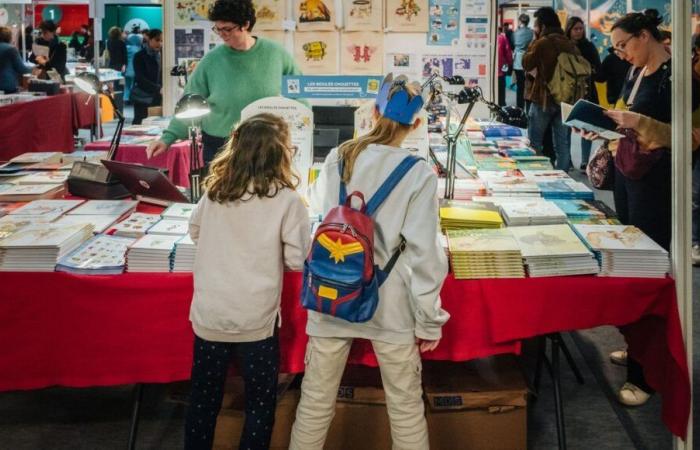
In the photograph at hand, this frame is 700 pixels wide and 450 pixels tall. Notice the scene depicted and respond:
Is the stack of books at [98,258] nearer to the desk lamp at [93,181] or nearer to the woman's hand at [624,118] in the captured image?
the desk lamp at [93,181]

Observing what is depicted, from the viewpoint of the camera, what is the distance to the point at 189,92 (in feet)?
12.3

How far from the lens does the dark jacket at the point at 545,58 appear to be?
713cm

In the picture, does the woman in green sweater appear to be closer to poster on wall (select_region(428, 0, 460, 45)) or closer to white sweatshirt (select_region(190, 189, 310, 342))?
white sweatshirt (select_region(190, 189, 310, 342))

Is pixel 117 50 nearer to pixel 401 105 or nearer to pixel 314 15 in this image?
pixel 314 15

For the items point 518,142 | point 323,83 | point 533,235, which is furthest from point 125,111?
point 533,235

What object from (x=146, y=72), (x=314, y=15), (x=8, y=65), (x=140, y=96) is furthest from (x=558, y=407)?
(x=146, y=72)

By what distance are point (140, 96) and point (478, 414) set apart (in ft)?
27.0

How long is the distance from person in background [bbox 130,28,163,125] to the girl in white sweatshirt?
816 cm

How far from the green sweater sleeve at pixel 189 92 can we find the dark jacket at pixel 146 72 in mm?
6524

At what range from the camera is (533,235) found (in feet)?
8.94

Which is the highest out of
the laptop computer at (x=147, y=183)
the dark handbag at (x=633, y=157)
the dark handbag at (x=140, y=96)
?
the dark handbag at (x=140, y=96)

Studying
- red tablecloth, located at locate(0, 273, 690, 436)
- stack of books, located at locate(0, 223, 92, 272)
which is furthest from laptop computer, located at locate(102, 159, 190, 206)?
red tablecloth, located at locate(0, 273, 690, 436)

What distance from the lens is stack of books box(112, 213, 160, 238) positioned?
9.39ft

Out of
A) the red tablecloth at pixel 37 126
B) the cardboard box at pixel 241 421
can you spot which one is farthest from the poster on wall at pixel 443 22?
the red tablecloth at pixel 37 126
